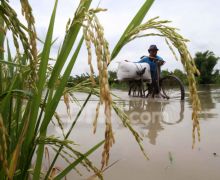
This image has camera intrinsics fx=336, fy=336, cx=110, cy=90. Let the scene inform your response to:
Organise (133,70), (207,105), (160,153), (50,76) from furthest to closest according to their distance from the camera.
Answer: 1. (133,70)
2. (207,105)
3. (160,153)
4. (50,76)

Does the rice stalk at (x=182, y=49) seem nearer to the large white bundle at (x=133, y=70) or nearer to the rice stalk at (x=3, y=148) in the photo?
the rice stalk at (x=3, y=148)

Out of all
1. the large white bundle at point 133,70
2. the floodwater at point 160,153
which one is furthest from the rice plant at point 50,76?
the large white bundle at point 133,70

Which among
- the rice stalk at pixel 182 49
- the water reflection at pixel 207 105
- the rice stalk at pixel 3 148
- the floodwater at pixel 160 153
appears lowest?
the floodwater at pixel 160 153

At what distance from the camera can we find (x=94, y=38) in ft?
2.25

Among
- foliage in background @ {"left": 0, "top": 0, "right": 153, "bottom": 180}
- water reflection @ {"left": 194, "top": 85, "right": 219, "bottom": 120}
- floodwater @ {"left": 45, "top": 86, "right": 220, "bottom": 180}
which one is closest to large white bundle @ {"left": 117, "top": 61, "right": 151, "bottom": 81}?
water reflection @ {"left": 194, "top": 85, "right": 219, "bottom": 120}

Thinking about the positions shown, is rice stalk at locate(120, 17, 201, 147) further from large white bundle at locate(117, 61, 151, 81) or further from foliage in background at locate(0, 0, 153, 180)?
large white bundle at locate(117, 61, 151, 81)

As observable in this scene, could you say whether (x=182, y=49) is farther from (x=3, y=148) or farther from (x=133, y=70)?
(x=133, y=70)

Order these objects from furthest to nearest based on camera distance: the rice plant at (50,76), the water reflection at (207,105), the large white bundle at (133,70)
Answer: the large white bundle at (133,70)
the water reflection at (207,105)
the rice plant at (50,76)

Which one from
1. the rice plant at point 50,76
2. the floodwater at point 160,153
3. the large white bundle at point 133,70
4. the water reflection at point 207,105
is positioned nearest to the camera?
the rice plant at point 50,76

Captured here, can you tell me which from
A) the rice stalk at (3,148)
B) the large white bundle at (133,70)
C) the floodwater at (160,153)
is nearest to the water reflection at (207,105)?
the floodwater at (160,153)

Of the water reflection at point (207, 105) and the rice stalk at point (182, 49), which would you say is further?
the water reflection at point (207, 105)

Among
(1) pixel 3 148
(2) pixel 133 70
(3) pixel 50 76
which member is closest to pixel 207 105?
(2) pixel 133 70

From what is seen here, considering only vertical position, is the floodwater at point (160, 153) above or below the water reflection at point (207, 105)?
below

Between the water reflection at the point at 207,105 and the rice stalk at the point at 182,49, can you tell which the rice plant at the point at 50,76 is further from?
the water reflection at the point at 207,105
